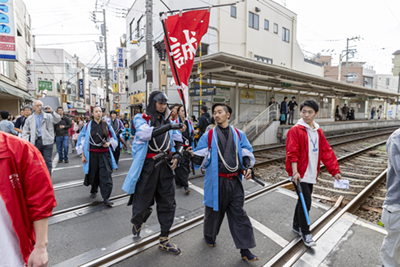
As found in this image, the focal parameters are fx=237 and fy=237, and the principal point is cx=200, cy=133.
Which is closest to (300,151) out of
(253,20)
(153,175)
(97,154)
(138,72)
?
(153,175)

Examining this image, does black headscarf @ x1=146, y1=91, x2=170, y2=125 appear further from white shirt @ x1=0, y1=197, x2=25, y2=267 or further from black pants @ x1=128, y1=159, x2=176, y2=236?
white shirt @ x1=0, y1=197, x2=25, y2=267

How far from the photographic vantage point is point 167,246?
10.5 ft

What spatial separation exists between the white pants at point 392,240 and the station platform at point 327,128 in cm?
1104

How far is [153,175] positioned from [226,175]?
986 mm

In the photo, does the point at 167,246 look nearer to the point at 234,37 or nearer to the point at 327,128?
the point at 234,37

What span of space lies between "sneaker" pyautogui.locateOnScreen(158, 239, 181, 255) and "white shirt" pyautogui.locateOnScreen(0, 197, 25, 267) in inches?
83.4

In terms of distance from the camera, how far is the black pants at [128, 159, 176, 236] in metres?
3.20

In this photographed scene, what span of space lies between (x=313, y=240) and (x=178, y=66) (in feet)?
15.2

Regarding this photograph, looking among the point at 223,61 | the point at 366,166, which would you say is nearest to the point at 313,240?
the point at 366,166

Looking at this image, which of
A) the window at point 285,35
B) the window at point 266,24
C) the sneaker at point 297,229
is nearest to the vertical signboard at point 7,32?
the sneaker at point 297,229

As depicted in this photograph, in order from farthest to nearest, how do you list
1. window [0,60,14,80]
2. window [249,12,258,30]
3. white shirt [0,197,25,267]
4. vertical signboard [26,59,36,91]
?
1. window [249,12,258,30]
2. vertical signboard [26,59,36,91]
3. window [0,60,14,80]
4. white shirt [0,197,25,267]

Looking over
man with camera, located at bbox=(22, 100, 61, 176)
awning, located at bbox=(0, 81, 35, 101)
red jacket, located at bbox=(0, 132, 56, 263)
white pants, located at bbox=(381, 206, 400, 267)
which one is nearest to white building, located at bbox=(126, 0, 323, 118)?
awning, located at bbox=(0, 81, 35, 101)

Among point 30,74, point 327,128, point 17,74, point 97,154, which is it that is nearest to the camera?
point 97,154

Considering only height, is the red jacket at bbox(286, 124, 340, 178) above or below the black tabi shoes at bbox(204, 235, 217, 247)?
above
